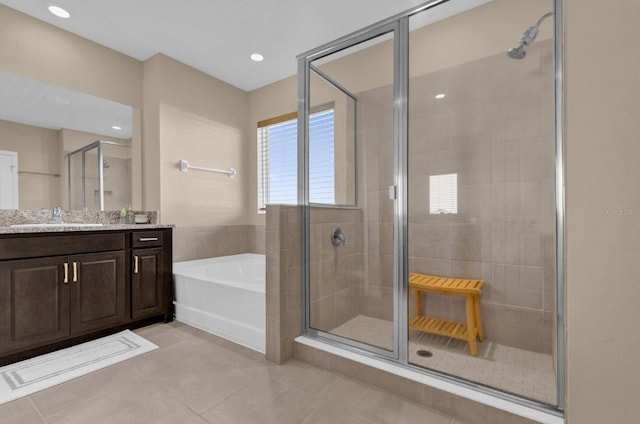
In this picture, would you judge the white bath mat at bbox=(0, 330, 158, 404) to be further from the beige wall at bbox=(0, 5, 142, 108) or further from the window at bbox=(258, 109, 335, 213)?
the beige wall at bbox=(0, 5, 142, 108)

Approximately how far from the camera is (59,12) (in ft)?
8.02

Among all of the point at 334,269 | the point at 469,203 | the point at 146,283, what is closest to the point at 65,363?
→ the point at 146,283

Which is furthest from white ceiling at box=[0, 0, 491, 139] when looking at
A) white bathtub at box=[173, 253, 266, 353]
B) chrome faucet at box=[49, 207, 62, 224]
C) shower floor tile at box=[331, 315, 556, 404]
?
shower floor tile at box=[331, 315, 556, 404]

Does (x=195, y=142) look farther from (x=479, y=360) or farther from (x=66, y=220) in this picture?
(x=479, y=360)

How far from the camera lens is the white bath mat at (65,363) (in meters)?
1.70

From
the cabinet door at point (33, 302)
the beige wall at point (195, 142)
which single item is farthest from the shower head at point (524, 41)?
the cabinet door at point (33, 302)

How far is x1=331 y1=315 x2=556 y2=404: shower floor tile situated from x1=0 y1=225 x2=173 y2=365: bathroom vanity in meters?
1.70

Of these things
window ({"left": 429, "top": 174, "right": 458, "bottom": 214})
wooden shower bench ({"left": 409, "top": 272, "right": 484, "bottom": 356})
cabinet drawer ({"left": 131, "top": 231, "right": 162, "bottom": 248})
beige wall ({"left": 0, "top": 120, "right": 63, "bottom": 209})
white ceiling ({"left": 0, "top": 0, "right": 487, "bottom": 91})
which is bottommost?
wooden shower bench ({"left": 409, "top": 272, "right": 484, "bottom": 356})

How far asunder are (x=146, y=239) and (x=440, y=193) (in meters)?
2.42

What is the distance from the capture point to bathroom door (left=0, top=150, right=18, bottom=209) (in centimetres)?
235

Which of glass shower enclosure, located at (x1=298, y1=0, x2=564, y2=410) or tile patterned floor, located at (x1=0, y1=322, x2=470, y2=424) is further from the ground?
glass shower enclosure, located at (x1=298, y1=0, x2=564, y2=410)

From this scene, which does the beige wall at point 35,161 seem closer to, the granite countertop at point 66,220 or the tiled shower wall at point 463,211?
the granite countertop at point 66,220

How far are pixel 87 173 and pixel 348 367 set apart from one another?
9.37ft

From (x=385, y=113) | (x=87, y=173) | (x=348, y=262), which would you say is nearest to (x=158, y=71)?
(x=87, y=173)
